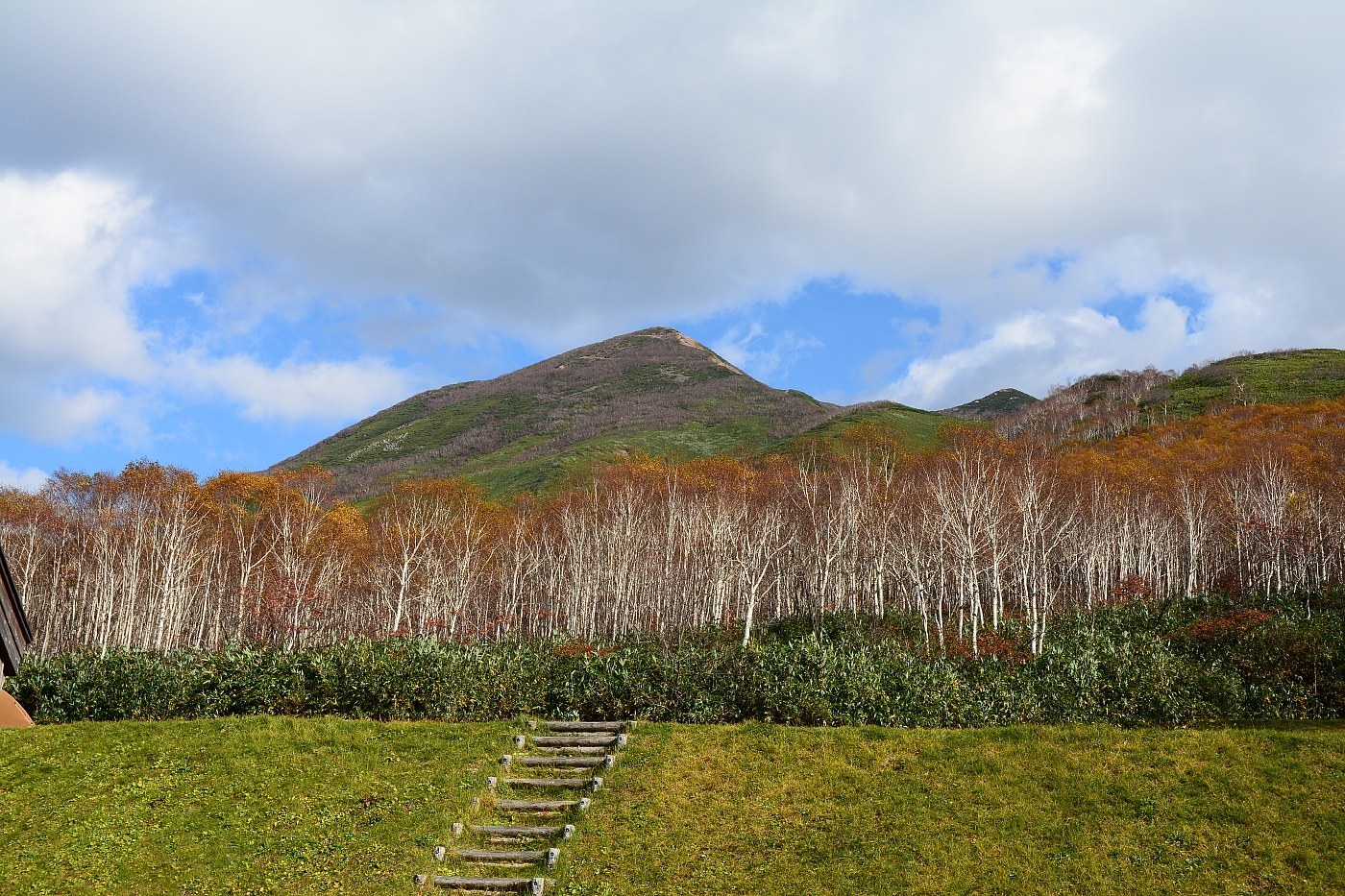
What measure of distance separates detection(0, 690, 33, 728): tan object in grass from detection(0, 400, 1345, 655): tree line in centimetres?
2274

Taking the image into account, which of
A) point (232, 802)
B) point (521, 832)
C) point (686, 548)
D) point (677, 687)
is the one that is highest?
point (686, 548)

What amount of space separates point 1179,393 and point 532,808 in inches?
5904

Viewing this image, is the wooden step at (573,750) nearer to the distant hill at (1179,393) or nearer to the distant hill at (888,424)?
the distant hill at (888,424)

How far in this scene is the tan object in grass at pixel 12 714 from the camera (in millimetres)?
22453

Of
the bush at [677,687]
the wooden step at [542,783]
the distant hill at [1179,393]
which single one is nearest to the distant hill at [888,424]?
the distant hill at [1179,393]

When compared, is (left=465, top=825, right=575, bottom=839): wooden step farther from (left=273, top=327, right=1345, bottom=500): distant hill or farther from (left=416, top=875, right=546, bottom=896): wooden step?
(left=273, top=327, right=1345, bottom=500): distant hill

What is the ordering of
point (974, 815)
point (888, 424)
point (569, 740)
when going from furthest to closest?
point (888, 424)
point (569, 740)
point (974, 815)

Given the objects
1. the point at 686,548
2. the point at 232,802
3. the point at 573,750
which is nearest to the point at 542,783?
the point at 573,750

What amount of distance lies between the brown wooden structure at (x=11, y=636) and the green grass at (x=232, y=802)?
2337 mm

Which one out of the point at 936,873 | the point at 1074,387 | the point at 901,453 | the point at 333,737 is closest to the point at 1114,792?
the point at 936,873

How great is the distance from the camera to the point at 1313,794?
49.6ft

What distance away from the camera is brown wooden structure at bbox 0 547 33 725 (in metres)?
21.2

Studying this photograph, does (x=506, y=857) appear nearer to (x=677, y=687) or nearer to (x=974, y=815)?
(x=677, y=687)

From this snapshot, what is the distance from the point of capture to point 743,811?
1622 centimetres
